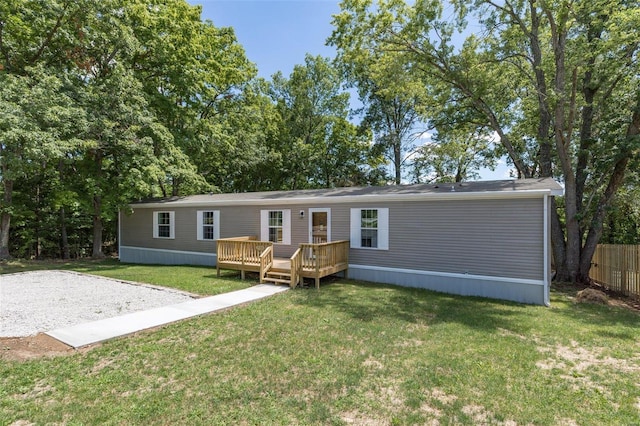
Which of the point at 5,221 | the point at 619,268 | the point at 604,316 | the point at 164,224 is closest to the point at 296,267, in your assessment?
the point at 604,316

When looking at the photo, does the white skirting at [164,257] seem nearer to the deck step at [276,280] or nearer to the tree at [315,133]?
the deck step at [276,280]

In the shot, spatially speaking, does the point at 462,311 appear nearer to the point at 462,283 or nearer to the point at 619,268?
the point at 462,283

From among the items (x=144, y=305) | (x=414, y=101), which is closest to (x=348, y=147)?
(x=414, y=101)

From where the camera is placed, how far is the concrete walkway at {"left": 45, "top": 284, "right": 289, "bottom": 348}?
4.99 metres

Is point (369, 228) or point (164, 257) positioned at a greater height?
point (369, 228)

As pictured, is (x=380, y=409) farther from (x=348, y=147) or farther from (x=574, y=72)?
(x=348, y=147)

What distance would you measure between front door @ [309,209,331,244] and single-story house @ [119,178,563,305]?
36 mm

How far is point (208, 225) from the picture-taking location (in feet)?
42.9

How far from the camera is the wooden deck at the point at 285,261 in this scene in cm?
882

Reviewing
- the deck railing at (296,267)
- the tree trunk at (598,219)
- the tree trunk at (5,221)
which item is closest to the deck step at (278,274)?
the deck railing at (296,267)

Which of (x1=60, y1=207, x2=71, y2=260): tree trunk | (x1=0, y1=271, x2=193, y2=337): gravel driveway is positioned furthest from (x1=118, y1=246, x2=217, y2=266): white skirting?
(x1=60, y1=207, x2=71, y2=260): tree trunk

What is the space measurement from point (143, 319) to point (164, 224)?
9457mm

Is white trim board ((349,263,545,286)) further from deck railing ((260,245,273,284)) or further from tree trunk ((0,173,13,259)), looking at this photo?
tree trunk ((0,173,13,259))

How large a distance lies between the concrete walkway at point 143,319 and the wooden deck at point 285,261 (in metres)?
1.21
